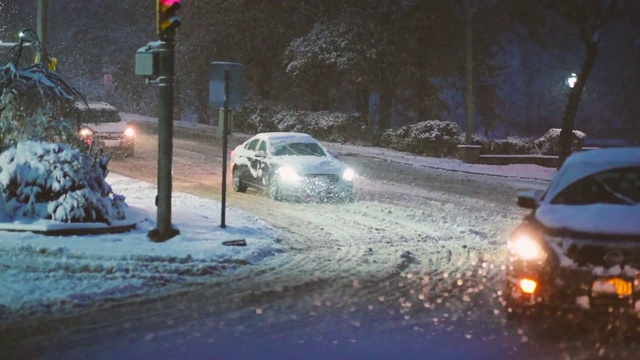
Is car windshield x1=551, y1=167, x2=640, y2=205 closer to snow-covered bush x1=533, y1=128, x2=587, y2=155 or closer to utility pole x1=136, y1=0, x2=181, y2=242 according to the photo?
utility pole x1=136, y1=0, x2=181, y2=242

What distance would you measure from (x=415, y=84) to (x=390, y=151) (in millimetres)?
6023

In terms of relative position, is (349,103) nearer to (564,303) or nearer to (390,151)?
(390,151)

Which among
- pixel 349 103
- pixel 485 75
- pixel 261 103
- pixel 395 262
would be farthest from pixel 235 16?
pixel 395 262

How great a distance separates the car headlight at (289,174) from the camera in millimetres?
18984

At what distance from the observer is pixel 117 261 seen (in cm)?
1125

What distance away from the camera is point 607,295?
7.29 metres

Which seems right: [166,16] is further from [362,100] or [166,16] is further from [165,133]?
[362,100]

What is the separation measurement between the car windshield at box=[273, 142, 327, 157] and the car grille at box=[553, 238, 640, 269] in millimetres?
13002

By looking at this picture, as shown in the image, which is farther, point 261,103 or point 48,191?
point 261,103

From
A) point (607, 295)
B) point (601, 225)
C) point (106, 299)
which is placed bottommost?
point (106, 299)

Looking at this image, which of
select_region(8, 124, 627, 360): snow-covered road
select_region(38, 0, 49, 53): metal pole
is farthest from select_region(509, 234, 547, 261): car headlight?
select_region(38, 0, 49, 53): metal pole

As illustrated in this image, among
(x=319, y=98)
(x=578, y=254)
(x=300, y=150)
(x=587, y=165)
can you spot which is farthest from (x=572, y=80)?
(x=578, y=254)

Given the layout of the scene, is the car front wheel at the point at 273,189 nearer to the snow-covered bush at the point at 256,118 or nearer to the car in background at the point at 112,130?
the car in background at the point at 112,130

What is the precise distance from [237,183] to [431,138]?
15851 mm
